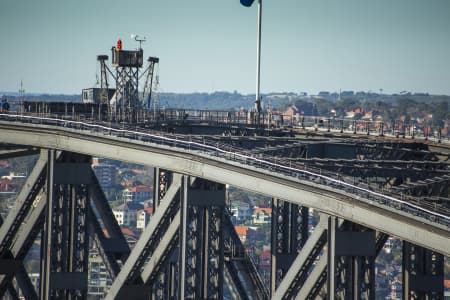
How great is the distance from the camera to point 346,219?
196 ft

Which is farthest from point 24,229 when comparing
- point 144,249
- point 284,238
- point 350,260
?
point 350,260

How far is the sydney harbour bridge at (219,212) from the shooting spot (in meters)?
60.1

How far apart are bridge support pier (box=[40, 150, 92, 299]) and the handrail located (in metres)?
3.56

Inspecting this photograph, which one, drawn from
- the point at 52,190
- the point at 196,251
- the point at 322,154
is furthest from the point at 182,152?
the point at 322,154

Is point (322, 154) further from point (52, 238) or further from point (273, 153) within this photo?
point (52, 238)

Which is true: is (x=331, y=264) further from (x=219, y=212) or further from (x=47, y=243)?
(x=47, y=243)

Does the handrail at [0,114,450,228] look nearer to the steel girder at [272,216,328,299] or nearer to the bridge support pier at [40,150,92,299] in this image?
the steel girder at [272,216,328,299]

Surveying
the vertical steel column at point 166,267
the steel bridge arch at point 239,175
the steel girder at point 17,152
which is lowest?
the vertical steel column at point 166,267

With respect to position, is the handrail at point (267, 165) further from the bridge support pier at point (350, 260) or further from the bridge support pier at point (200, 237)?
the bridge support pier at point (200, 237)

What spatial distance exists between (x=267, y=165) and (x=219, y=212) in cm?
461

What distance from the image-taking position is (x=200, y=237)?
70375 mm

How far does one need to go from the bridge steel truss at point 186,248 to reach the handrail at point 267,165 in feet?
4.20

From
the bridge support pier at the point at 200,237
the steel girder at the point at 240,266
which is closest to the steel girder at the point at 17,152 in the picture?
the steel girder at the point at 240,266

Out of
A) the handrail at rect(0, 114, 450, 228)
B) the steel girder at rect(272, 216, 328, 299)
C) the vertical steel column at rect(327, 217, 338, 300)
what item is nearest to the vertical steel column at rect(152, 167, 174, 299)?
the handrail at rect(0, 114, 450, 228)
